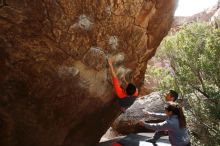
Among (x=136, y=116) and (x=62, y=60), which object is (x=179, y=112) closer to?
(x=62, y=60)

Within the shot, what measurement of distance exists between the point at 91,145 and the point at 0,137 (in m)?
3.02

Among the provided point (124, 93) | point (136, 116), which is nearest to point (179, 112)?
point (124, 93)

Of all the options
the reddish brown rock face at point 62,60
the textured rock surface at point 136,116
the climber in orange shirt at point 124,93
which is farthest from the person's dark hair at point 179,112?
the textured rock surface at point 136,116

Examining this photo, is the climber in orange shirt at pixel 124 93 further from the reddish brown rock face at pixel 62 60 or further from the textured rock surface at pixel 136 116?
the textured rock surface at pixel 136 116

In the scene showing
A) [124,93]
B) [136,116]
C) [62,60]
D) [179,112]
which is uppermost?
[62,60]

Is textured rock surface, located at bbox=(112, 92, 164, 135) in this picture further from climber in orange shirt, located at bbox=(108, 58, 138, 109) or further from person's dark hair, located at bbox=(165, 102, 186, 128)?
person's dark hair, located at bbox=(165, 102, 186, 128)

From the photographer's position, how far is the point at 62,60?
8141 mm

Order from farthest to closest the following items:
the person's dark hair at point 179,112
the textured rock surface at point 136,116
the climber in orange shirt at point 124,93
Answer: the textured rock surface at point 136,116, the climber in orange shirt at point 124,93, the person's dark hair at point 179,112

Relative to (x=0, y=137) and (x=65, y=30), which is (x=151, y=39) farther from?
(x=0, y=137)

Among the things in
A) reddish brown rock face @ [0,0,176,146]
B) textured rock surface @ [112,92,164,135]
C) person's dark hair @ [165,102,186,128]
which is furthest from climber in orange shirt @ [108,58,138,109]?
textured rock surface @ [112,92,164,135]

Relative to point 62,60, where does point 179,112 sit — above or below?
below

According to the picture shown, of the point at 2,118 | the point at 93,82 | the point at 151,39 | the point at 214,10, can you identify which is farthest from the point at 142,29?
the point at 214,10

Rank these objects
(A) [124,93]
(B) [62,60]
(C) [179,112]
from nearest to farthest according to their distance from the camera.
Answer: (C) [179,112], (B) [62,60], (A) [124,93]

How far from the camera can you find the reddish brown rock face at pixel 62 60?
24.5ft
